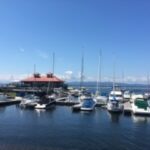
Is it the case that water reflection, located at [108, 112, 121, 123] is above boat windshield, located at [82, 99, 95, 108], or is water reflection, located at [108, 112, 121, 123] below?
below

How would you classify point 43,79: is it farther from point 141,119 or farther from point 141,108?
point 141,119

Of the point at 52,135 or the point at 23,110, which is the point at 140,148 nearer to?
the point at 52,135

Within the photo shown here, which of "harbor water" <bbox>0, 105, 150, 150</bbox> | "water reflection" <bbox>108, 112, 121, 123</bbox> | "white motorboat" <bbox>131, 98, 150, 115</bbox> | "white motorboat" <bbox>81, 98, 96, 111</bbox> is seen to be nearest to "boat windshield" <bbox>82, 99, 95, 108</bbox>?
"white motorboat" <bbox>81, 98, 96, 111</bbox>

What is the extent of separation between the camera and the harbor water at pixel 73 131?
→ 34.2 metres

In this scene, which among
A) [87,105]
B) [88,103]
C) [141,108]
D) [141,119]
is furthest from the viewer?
[88,103]

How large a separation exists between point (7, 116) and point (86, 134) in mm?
22257

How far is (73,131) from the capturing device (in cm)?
4234

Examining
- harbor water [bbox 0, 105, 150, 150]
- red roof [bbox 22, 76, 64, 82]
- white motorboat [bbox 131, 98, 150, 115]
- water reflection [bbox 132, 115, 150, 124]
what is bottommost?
harbor water [bbox 0, 105, 150, 150]

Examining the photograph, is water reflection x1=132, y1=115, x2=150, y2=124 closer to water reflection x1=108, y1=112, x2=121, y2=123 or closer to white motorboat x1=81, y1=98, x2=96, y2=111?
water reflection x1=108, y1=112, x2=121, y2=123

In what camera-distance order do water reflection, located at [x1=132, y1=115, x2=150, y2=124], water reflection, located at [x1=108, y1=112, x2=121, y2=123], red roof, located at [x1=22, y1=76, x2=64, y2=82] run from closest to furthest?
water reflection, located at [x1=132, y1=115, x2=150, y2=124] → water reflection, located at [x1=108, y1=112, x2=121, y2=123] → red roof, located at [x1=22, y1=76, x2=64, y2=82]

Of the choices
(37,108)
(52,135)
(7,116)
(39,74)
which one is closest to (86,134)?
(52,135)

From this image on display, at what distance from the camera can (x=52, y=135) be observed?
129ft

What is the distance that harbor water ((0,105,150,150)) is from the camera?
34188mm

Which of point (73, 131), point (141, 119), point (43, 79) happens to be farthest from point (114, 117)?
point (43, 79)
